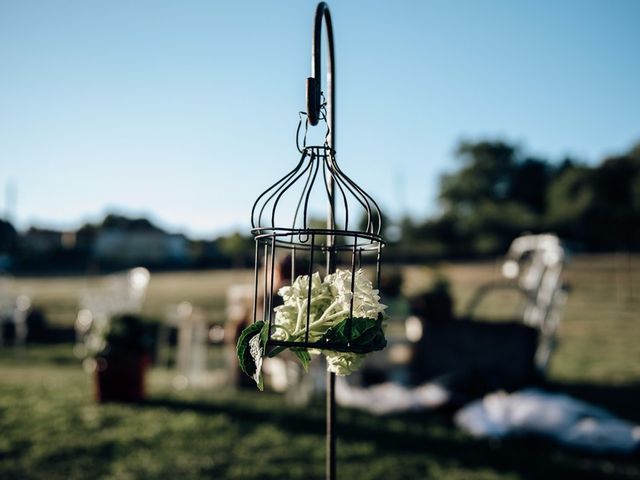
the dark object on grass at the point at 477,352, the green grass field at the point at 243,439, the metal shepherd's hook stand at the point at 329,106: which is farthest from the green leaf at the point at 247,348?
the dark object on grass at the point at 477,352

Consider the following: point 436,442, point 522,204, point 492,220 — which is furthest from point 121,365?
point 522,204

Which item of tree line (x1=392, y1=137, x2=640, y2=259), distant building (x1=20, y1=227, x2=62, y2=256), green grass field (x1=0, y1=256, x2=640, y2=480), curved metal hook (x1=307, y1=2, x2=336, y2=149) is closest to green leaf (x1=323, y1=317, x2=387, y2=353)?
curved metal hook (x1=307, y1=2, x2=336, y2=149)

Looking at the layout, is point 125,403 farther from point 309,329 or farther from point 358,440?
point 309,329

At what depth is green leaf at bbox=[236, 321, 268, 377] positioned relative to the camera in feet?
3.76

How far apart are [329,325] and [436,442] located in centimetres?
352

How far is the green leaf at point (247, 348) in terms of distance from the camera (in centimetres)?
115

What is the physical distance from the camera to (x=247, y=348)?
116 cm

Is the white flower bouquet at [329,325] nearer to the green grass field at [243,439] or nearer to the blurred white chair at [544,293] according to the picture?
the green grass field at [243,439]

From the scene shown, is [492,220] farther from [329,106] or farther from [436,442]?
[329,106]

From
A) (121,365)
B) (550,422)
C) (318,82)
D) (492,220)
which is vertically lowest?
(550,422)

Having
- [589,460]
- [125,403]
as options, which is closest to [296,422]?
[125,403]

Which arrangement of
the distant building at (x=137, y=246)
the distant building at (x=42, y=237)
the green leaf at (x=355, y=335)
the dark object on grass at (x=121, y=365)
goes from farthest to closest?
the distant building at (x=42, y=237)
the distant building at (x=137, y=246)
the dark object on grass at (x=121, y=365)
the green leaf at (x=355, y=335)

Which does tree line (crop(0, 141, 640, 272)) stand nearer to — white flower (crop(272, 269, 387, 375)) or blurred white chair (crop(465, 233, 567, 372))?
blurred white chair (crop(465, 233, 567, 372))

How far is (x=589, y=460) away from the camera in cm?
394
